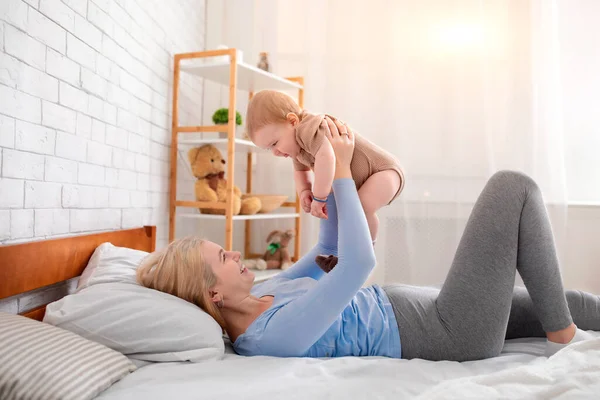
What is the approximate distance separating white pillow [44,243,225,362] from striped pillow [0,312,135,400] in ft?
Result: 0.24

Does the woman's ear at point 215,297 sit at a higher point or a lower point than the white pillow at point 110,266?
lower

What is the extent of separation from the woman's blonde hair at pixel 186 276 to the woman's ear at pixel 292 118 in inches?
18.4

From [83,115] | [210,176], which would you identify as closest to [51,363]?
[83,115]

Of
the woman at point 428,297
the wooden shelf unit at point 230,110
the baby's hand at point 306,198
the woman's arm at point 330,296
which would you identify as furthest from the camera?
the wooden shelf unit at point 230,110

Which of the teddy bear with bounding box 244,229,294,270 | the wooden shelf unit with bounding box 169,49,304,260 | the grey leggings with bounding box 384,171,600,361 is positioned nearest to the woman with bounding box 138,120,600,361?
the grey leggings with bounding box 384,171,600,361

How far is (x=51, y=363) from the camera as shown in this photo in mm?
963

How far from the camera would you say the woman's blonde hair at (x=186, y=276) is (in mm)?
1356

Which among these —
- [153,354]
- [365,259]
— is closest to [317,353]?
[365,259]

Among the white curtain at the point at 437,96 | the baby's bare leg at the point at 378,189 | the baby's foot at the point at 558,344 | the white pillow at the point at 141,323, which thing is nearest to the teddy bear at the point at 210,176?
the white curtain at the point at 437,96

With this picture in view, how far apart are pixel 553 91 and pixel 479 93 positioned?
1.27 ft

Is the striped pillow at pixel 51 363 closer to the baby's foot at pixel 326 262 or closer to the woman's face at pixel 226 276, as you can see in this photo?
the woman's face at pixel 226 276

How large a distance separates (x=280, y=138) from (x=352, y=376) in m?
0.78

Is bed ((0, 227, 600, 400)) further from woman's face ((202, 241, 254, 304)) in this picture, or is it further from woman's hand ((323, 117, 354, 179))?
woman's hand ((323, 117, 354, 179))

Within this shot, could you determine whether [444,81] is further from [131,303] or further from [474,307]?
[131,303]
